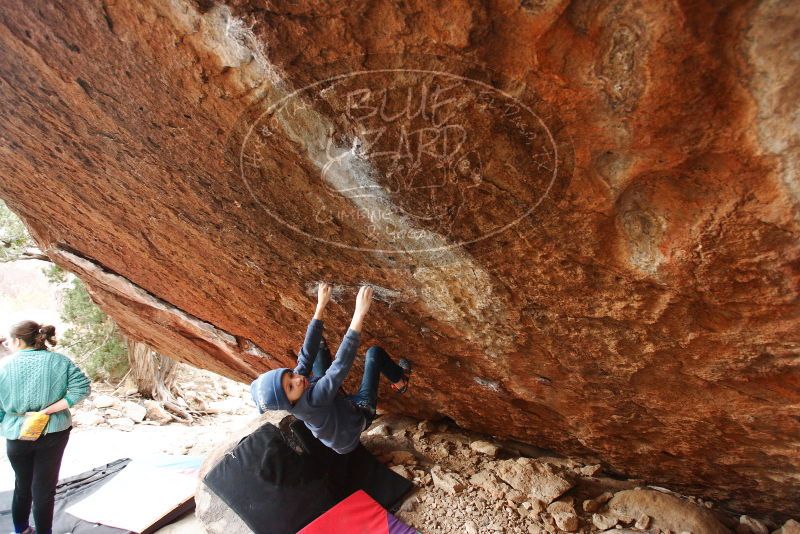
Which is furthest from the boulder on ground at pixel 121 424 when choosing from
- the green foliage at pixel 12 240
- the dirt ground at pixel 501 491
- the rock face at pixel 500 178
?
the rock face at pixel 500 178

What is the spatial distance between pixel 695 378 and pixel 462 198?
167 cm

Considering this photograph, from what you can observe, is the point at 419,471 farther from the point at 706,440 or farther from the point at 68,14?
the point at 68,14

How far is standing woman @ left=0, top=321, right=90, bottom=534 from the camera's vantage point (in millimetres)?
3137

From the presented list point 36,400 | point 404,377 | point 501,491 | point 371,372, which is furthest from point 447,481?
point 36,400

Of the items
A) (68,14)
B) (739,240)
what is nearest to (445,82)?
(739,240)

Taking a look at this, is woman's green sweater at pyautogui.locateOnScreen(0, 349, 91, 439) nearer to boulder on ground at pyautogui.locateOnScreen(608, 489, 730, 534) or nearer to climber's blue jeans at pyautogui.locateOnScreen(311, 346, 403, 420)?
climber's blue jeans at pyautogui.locateOnScreen(311, 346, 403, 420)

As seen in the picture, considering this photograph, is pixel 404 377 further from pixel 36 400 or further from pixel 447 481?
pixel 36 400

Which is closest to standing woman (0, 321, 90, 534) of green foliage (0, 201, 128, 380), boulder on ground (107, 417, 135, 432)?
boulder on ground (107, 417, 135, 432)

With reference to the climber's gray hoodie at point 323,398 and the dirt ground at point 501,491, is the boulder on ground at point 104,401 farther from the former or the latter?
the climber's gray hoodie at point 323,398

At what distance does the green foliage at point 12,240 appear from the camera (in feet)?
23.8

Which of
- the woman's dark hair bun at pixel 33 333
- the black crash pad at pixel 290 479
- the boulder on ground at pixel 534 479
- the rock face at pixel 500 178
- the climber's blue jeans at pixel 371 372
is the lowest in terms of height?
the black crash pad at pixel 290 479

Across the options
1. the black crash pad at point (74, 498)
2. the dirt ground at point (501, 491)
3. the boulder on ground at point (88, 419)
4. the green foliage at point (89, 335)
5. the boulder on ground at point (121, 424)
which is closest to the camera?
the dirt ground at point (501, 491)

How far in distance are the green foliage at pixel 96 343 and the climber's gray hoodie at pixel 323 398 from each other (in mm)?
8724

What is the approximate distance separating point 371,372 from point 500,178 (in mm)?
2034
